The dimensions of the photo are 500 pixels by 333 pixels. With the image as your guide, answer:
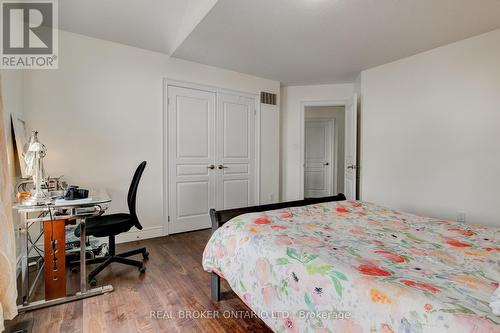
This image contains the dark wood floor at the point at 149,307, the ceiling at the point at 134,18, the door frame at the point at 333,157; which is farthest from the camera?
the door frame at the point at 333,157

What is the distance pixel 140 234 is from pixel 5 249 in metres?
1.91

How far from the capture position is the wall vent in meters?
4.20

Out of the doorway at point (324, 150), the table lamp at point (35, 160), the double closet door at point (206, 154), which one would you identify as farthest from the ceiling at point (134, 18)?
the doorway at point (324, 150)

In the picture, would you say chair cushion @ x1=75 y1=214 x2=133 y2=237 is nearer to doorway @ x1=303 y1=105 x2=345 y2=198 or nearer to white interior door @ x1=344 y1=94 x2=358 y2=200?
white interior door @ x1=344 y1=94 x2=358 y2=200

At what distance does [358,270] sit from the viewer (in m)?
0.99

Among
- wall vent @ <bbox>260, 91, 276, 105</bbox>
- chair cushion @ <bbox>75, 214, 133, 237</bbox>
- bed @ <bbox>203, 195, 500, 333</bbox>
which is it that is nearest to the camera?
bed @ <bbox>203, 195, 500, 333</bbox>

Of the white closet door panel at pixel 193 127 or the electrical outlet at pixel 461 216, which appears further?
the white closet door panel at pixel 193 127

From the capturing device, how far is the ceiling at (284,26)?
218 centimetres

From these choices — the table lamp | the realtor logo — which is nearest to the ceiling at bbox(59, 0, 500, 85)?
the realtor logo

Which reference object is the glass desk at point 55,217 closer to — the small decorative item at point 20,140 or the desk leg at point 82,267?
the desk leg at point 82,267

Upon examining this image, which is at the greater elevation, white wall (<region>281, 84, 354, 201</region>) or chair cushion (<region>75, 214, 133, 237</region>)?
white wall (<region>281, 84, 354, 201</region>)

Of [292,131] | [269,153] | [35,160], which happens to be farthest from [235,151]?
[35,160]

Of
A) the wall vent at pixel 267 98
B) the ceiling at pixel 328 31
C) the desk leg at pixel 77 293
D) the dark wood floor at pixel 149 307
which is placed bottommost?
the dark wood floor at pixel 149 307

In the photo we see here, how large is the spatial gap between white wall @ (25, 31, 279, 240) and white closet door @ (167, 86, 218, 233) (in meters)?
0.17
